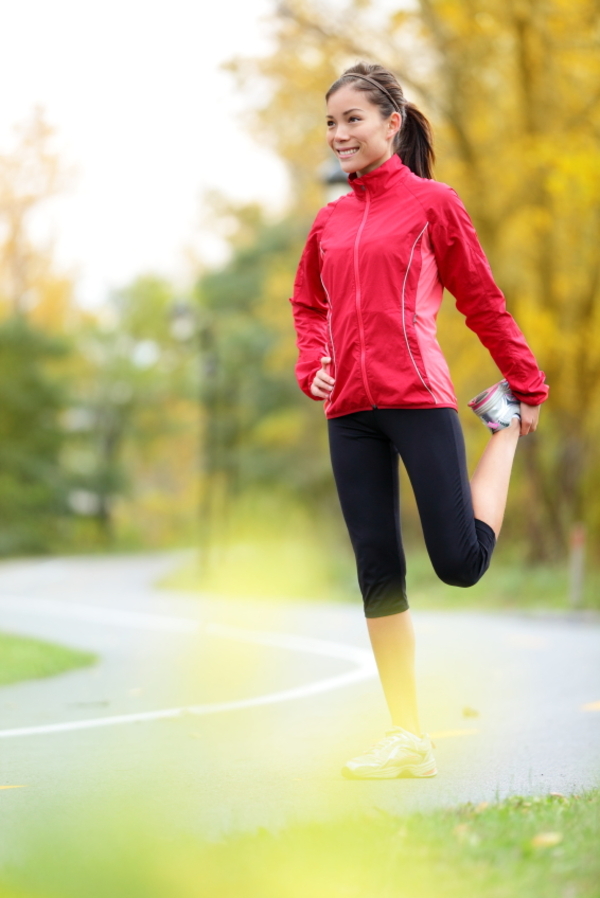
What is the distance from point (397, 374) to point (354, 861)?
1695 mm

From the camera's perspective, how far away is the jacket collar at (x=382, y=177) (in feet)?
13.7

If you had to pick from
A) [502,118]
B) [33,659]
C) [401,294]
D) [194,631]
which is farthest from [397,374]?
[502,118]

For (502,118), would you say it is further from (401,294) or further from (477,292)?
(401,294)

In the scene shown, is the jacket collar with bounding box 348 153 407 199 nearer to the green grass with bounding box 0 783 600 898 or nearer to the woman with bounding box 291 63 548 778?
the woman with bounding box 291 63 548 778

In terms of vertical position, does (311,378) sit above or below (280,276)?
below

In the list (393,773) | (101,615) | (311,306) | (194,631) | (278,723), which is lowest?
(101,615)

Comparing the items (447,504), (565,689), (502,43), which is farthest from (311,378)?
(502,43)

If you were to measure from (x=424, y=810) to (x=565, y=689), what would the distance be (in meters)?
3.69

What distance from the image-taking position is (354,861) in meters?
2.79

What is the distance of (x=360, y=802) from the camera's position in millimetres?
3850

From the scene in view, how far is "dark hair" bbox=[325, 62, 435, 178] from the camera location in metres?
4.15

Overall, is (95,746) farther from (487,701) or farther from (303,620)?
(303,620)

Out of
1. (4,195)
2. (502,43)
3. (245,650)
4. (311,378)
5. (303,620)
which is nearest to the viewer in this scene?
(311,378)

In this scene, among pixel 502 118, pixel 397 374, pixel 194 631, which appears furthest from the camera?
pixel 502 118
